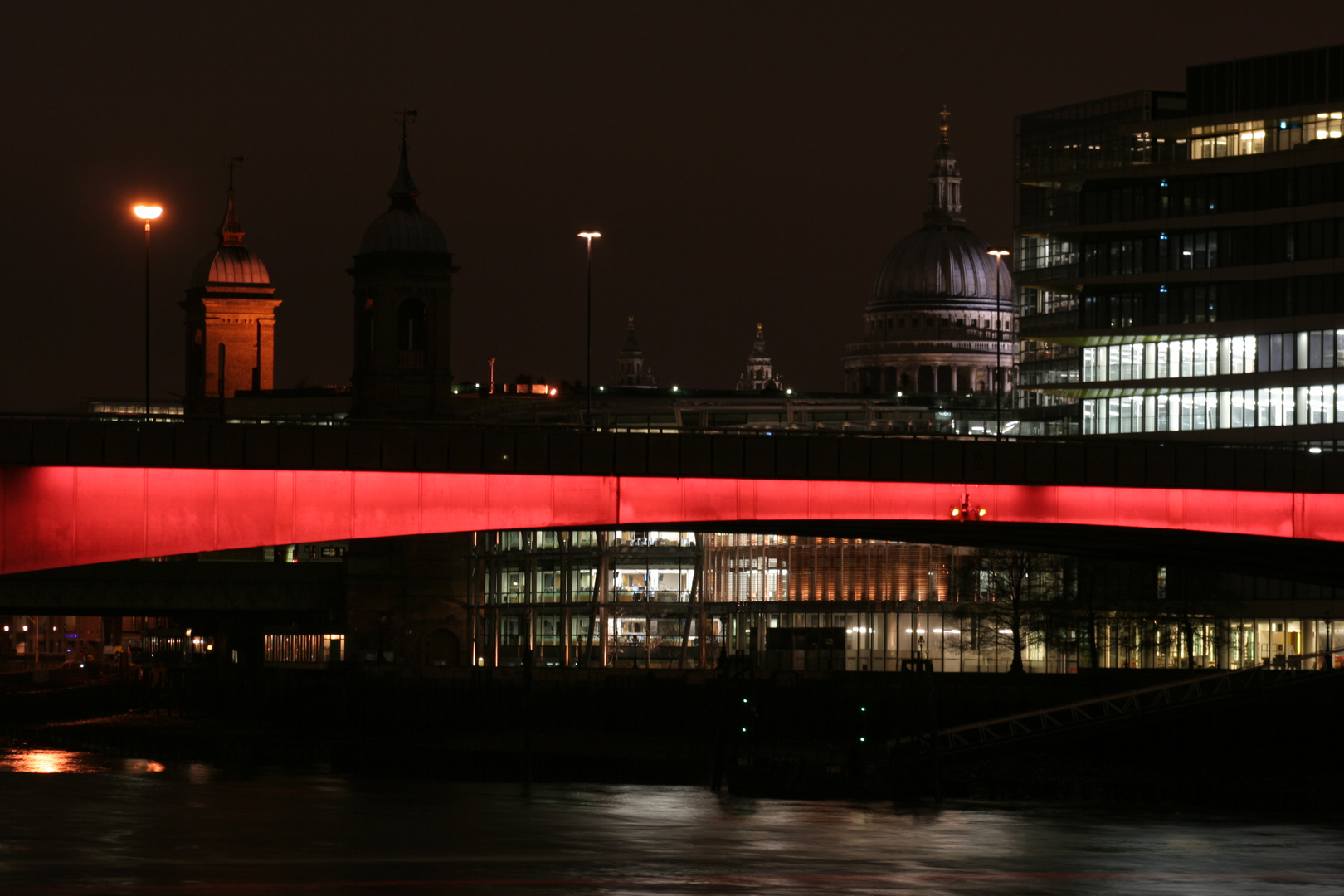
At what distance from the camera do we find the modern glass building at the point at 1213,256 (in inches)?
4026

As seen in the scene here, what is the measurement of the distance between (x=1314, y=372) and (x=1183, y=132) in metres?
14.0

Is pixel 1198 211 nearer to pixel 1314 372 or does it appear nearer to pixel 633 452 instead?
pixel 1314 372

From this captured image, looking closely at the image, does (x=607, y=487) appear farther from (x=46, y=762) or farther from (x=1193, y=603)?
(x=1193, y=603)

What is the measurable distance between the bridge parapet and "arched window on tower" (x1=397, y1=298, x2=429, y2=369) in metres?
95.1

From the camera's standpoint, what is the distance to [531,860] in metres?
34.4

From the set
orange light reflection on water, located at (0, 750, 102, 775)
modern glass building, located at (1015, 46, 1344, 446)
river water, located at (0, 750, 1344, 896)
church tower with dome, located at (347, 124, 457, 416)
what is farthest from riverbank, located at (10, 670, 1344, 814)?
church tower with dome, located at (347, 124, 457, 416)

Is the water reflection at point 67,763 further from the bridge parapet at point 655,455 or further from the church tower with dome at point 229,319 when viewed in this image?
the church tower with dome at point 229,319

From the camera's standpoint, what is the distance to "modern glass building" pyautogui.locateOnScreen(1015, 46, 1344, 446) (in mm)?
102250

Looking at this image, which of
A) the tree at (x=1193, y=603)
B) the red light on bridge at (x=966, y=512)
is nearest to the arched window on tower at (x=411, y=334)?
the tree at (x=1193, y=603)

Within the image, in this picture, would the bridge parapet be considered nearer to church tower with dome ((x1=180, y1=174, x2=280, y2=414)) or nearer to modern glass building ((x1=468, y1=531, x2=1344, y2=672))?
modern glass building ((x1=468, y1=531, x2=1344, y2=672))

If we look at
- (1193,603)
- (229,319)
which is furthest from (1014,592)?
(229,319)

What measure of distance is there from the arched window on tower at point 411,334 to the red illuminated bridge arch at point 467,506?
95083 mm

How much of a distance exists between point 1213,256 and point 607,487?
55.0 metres

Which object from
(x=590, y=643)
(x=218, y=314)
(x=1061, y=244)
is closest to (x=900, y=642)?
(x=590, y=643)
